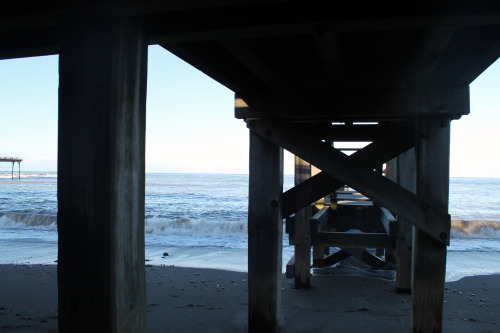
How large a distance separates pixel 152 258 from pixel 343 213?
15.9 feet

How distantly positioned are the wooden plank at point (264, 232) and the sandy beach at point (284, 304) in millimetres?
773

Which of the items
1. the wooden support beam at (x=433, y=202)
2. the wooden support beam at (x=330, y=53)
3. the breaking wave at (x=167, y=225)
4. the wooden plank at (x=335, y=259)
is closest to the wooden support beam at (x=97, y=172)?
the wooden support beam at (x=330, y=53)

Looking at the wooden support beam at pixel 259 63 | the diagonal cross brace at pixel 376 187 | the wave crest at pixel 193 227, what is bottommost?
the wave crest at pixel 193 227

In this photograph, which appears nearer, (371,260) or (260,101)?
(260,101)

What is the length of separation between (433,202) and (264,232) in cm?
140

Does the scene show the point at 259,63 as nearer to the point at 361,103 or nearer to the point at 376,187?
the point at 361,103

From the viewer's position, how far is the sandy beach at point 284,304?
14.5 feet

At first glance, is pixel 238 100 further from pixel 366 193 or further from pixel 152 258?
pixel 152 258

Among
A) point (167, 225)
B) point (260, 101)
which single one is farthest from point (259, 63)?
point (167, 225)

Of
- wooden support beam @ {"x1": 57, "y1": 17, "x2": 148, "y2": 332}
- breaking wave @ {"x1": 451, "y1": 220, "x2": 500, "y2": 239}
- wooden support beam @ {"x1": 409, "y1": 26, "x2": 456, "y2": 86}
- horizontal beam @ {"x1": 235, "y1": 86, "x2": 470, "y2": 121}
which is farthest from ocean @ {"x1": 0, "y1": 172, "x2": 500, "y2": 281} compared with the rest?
wooden support beam @ {"x1": 57, "y1": 17, "x2": 148, "y2": 332}

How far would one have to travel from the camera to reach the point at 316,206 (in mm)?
7082

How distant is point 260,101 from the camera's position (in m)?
3.55

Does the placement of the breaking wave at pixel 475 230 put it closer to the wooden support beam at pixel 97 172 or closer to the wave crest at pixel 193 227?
the wave crest at pixel 193 227

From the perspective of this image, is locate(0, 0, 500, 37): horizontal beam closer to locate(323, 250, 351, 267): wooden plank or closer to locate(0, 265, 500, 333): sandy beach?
locate(0, 265, 500, 333): sandy beach
